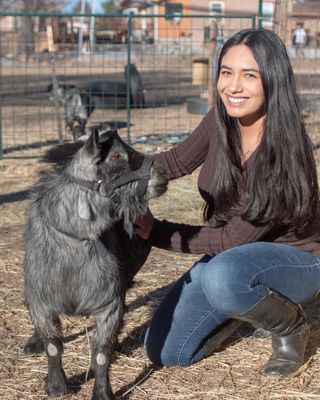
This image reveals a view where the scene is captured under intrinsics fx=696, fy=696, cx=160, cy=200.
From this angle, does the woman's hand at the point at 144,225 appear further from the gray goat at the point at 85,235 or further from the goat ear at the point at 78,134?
the goat ear at the point at 78,134

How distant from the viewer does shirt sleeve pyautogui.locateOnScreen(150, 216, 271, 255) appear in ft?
11.5

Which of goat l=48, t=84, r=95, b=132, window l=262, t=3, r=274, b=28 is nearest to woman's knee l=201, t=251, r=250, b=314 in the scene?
window l=262, t=3, r=274, b=28

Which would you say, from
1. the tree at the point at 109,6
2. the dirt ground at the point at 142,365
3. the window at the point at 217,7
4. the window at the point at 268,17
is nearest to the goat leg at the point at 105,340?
the dirt ground at the point at 142,365

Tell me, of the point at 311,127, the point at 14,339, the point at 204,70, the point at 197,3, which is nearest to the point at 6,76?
the point at 204,70

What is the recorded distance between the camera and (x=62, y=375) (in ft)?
11.2

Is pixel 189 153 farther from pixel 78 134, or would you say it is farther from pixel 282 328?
pixel 282 328

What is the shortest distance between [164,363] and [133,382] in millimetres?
237

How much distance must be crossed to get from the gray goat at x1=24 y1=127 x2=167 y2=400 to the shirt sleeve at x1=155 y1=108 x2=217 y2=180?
1.88ft

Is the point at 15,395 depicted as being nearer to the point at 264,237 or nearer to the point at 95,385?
the point at 95,385

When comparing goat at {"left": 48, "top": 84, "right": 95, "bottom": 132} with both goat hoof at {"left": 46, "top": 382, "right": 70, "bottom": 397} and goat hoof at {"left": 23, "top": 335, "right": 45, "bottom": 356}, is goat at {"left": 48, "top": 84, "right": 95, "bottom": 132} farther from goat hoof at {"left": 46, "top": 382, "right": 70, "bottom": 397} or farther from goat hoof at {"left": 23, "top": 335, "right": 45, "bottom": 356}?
goat hoof at {"left": 46, "top": 382, "right": 70, "bottom": 397}

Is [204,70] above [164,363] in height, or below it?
above

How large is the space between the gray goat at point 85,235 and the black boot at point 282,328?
2.23 ft

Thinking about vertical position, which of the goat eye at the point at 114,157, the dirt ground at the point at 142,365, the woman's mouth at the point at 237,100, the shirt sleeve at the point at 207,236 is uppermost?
the woman's mouth at the point at 237,100

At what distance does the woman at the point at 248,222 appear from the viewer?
330 cm
